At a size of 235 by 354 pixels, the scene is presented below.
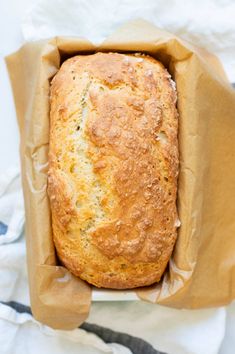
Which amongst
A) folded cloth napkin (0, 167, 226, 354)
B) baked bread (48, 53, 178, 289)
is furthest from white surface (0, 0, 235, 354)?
baked bread (48, 53, 178, 289)

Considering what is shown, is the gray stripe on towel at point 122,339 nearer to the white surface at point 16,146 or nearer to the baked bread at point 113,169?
the white surface at point 16,146

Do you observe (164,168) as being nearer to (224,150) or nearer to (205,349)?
(224,150)

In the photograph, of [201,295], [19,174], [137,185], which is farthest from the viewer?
[19,174]

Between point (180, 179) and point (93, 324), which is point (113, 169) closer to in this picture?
point (180, 179)

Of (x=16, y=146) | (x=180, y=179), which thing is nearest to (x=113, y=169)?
(x=180, y=179)

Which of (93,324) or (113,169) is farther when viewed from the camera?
(93,324)

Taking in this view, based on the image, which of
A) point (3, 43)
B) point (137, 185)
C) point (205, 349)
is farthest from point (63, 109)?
point (205, 349)

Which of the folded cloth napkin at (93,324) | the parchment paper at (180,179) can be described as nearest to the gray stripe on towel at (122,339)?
the folded cloth napkin at (93,324)
